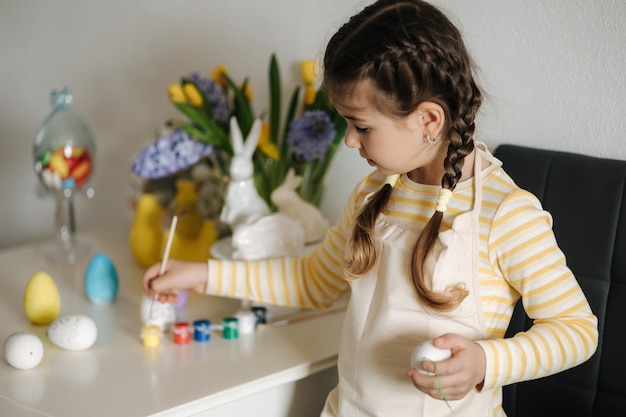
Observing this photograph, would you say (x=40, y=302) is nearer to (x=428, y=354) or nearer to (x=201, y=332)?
(x=201, y=332)

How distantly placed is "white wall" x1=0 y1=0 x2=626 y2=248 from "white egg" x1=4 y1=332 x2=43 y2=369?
662mm

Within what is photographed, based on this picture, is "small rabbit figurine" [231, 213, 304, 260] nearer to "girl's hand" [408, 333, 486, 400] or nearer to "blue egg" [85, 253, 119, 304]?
"blue egg" [85, 253, 119, 304]

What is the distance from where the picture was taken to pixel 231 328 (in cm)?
135

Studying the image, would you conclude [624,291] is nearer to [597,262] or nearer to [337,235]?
[597,262]

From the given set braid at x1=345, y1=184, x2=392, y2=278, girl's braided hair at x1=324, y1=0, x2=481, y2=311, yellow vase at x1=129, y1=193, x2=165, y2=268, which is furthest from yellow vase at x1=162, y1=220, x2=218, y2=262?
girl's braided hair at x1=324, y1=0, x2=481, y2=311

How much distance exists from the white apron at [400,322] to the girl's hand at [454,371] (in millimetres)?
95

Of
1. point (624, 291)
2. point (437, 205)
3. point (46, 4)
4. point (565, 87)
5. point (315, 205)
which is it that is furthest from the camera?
point (46, 4)

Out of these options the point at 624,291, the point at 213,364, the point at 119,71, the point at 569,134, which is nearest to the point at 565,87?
the point at 569,134

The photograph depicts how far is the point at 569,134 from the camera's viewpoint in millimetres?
1305

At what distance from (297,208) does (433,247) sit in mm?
494

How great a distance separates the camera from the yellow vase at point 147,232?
65.8 inches

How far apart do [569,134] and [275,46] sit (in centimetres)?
69

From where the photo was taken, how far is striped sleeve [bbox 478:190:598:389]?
98cm

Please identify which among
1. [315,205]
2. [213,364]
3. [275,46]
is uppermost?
[275,46]
